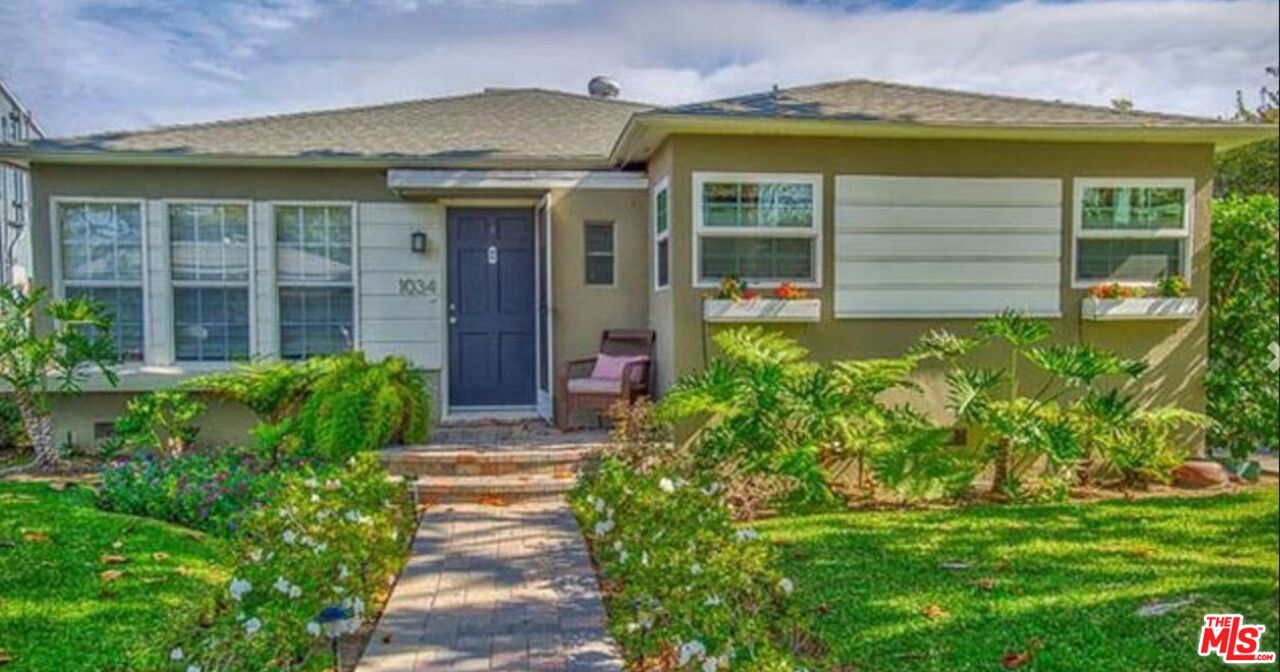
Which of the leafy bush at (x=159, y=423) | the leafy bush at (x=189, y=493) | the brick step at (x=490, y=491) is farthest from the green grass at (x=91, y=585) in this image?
the brick step at (x=490, y=491)

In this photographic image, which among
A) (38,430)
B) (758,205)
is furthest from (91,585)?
(758,205)

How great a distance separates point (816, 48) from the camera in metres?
3.18

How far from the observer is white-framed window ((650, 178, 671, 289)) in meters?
7.27

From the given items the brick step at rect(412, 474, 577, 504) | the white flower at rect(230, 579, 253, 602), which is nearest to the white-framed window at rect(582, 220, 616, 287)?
the brick step at rect(412, 474, 577, 504)

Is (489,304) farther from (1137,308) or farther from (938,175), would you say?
(1137,308)

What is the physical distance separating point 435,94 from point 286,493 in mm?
7236

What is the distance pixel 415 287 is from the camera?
28.0 feet

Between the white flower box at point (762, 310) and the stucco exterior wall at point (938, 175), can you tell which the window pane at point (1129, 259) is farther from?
the white flower box at point (762, 310)

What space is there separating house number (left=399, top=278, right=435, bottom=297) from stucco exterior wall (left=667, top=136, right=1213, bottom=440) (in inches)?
108

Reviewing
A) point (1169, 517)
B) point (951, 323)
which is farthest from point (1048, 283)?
point (1169, 517)

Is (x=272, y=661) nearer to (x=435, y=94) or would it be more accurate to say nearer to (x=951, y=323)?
(x=951, y=323)

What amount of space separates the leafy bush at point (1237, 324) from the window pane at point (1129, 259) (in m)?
0.49

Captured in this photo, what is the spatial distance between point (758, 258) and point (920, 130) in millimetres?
1654

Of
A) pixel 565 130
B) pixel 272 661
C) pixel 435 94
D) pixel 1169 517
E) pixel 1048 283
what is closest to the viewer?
pixel 272 661
